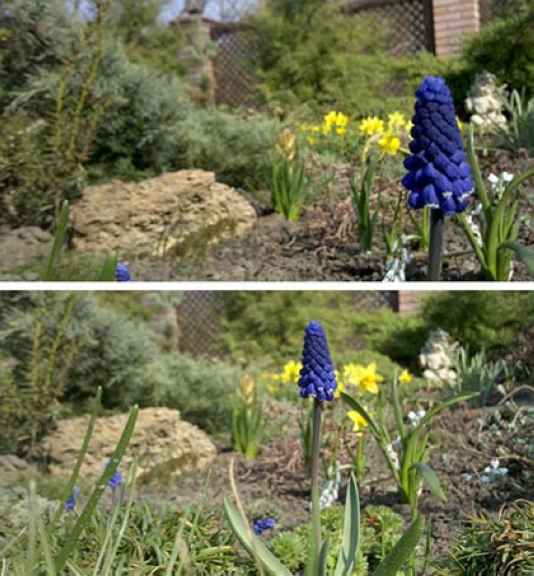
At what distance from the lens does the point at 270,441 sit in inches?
182

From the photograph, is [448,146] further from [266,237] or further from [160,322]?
[160,322]

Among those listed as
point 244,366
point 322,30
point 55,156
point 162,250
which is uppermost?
point 322,30

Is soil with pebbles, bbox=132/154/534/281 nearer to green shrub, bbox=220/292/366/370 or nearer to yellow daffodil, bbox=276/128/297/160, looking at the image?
yellow daffodil, bbox=276/128/297/160

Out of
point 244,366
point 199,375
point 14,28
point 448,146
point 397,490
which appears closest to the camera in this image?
point 448,146

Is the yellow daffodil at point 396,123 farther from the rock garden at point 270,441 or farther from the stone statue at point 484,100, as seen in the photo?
the rock garden at point 270,441

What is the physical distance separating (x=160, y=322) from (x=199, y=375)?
1.23m

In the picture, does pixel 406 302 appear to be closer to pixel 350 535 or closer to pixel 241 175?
pixel 241 175

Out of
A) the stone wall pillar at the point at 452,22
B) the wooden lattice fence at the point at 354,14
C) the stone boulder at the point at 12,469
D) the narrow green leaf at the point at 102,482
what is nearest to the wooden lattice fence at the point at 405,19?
the wooden lattice fence at the point at 354,14

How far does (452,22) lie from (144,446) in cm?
392

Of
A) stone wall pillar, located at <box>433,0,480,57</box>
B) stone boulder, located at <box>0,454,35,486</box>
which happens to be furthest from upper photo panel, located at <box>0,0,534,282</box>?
stone boulder, located at <box>0,454,35,486</box>

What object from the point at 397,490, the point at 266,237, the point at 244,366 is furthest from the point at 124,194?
the point at 244,366

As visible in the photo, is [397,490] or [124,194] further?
[124,194]

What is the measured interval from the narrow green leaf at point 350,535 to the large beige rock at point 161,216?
5.93 ft

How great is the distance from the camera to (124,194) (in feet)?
12.6
